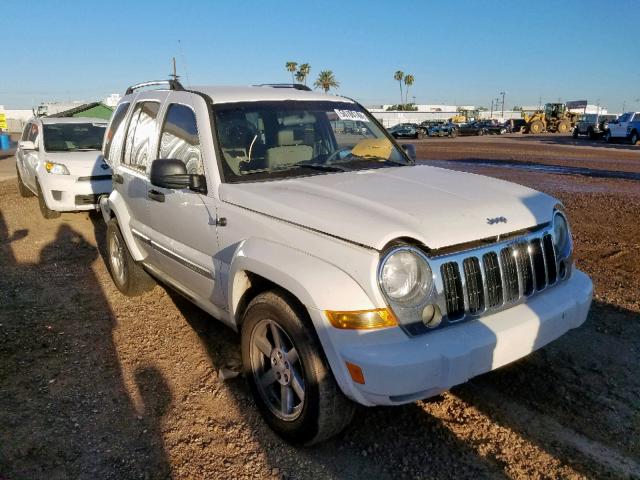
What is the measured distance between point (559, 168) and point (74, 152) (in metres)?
13.2

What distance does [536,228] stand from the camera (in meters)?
3.04

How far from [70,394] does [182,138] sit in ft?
6.39

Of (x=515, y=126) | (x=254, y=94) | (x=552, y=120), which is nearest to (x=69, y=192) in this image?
(x=254, y=94)

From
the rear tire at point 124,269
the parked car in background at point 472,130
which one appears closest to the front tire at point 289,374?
the rear tire at point 124,269

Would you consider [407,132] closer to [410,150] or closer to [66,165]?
[66,165]

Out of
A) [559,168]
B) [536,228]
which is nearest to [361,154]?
[536,228]

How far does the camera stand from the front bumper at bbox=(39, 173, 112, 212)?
8.66m

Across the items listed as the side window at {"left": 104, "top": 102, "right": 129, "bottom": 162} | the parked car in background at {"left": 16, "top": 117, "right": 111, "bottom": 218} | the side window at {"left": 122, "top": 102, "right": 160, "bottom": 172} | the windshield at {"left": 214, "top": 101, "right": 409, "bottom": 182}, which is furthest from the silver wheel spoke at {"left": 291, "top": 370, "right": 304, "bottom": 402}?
the parked car in background at {"left": 16, "top": 117, "right": 111, "bottom": 218}

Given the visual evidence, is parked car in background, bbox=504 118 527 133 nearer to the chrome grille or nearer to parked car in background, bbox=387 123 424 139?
parked car in background, bbox=387 123 424 139

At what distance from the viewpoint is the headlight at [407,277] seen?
98.6 inches

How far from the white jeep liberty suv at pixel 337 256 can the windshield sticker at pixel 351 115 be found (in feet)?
0.29

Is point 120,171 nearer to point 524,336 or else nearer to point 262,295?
point 262,295

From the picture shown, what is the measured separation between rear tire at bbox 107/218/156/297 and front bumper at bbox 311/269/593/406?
3148 mm

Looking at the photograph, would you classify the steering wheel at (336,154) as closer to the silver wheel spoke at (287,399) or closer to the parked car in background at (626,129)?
the silver wheel spoke at (287,399)
